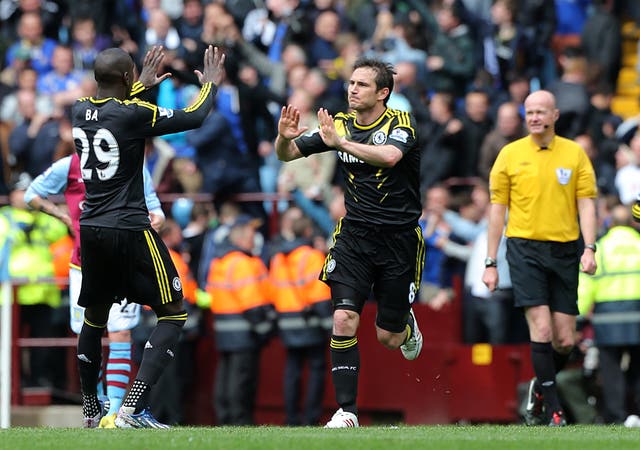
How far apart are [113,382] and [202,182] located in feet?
21.0

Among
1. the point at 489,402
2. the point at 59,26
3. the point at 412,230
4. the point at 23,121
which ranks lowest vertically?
the point at 489,402

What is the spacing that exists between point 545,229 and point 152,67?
11.7 ft

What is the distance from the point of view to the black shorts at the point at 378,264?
11.2 meters

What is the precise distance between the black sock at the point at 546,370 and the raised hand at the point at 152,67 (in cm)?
379

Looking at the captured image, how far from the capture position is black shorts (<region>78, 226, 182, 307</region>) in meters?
10.4

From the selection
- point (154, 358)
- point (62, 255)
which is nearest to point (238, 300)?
point (62, 255)

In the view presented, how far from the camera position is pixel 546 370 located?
483 inches

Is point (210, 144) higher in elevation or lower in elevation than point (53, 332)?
higher

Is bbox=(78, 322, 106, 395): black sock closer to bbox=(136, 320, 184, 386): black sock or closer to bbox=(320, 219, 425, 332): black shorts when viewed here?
bbox=(136, 320, 184, 386): black sock

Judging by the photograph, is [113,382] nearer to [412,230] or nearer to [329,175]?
[412,230]

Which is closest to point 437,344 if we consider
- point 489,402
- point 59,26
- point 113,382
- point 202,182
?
point 489,402

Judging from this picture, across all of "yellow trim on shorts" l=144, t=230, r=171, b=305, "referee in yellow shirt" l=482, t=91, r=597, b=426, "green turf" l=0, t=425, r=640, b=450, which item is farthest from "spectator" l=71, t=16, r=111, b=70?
"green turf" l=0, t=425, r=640, b=450

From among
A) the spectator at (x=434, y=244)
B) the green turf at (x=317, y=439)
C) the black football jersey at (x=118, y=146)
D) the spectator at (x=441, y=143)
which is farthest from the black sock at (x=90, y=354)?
the spectator at (x=441, y=143)

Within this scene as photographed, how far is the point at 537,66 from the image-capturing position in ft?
63.3
